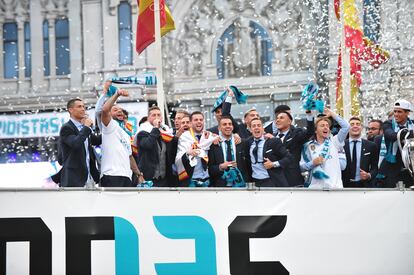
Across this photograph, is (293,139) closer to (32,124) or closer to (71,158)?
(71,158)

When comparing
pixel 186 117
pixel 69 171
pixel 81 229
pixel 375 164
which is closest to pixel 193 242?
pixel 81 229

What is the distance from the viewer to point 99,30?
30969 mm

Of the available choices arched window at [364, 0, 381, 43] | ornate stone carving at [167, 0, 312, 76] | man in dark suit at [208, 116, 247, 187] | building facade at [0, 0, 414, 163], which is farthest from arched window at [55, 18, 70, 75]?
man in dark suit at [208, 116, 247, 187]

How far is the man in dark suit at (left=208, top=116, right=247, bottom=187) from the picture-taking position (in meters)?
8.64

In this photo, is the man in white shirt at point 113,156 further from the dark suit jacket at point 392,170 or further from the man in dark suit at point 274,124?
the dark suit jacket at point 392,170

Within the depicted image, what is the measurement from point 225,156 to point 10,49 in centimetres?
2406

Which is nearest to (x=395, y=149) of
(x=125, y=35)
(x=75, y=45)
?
(x=125, y=35)

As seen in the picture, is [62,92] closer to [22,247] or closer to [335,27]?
[335,27]

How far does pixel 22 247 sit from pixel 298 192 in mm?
1981

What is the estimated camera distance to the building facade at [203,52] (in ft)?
88.8

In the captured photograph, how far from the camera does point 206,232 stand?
666cm

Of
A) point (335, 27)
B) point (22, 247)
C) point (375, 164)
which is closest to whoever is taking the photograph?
point (22, 247)

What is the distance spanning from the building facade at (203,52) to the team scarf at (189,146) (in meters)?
17.3

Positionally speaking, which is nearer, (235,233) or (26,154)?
(235,233)
